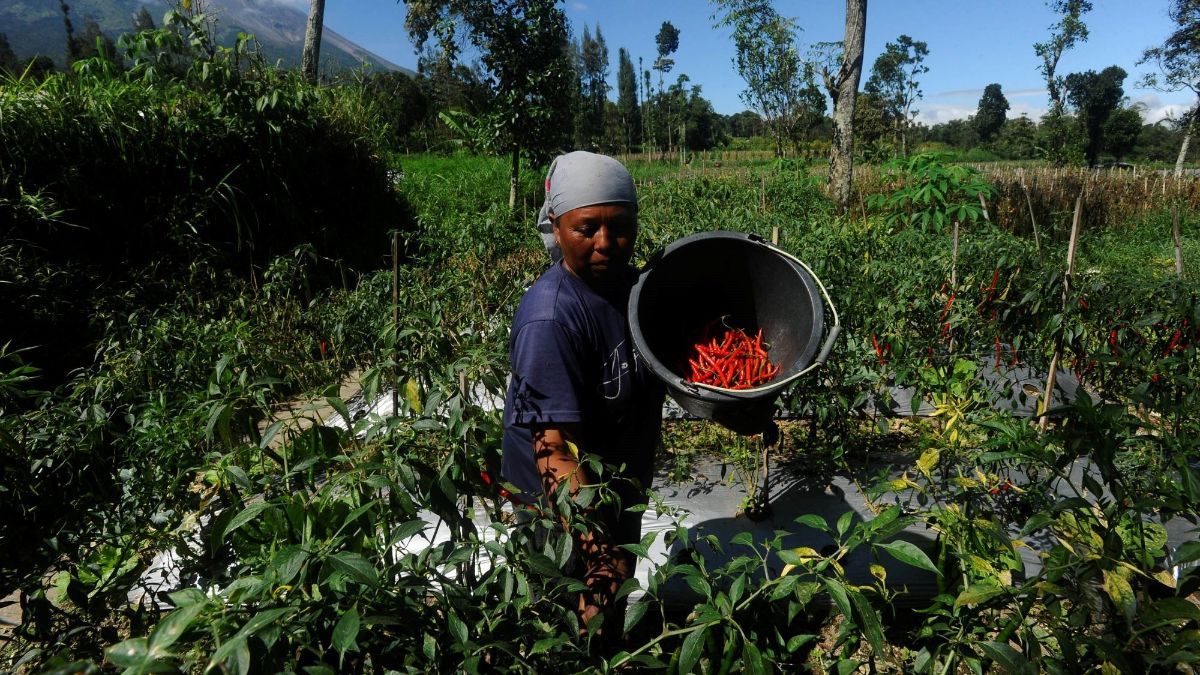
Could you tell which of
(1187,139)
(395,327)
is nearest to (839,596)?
(395,327)

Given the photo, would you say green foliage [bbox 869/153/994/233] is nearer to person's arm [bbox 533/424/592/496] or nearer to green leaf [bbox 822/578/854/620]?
person's arm [bbox 533/424/592/496]

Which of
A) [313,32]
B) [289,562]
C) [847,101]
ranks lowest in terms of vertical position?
[289,562]

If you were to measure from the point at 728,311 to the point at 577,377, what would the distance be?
572 millimetres

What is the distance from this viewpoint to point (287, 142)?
563 centimetres

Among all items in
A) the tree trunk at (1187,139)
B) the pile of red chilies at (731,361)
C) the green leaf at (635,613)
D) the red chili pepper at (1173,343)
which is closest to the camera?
the green leaf at (635,613)

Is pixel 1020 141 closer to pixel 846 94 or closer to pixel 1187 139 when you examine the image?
pixel 1187 139

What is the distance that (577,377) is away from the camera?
1.24 meters

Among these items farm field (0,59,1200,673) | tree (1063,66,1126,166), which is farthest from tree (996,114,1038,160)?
farm field (0,59,1200,673)

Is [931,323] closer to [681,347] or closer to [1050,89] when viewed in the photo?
[681,347]

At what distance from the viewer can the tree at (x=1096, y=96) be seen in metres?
36.9

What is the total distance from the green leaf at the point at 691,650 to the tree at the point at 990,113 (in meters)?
67.2

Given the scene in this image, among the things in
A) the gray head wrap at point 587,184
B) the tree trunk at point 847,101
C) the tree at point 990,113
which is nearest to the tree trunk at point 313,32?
the tree trunk at point 847,101

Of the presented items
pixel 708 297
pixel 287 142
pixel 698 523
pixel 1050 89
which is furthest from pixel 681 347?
pixel 1050 89

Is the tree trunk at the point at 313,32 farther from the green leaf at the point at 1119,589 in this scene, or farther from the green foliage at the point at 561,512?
the green leaf at the point at 1119,589
